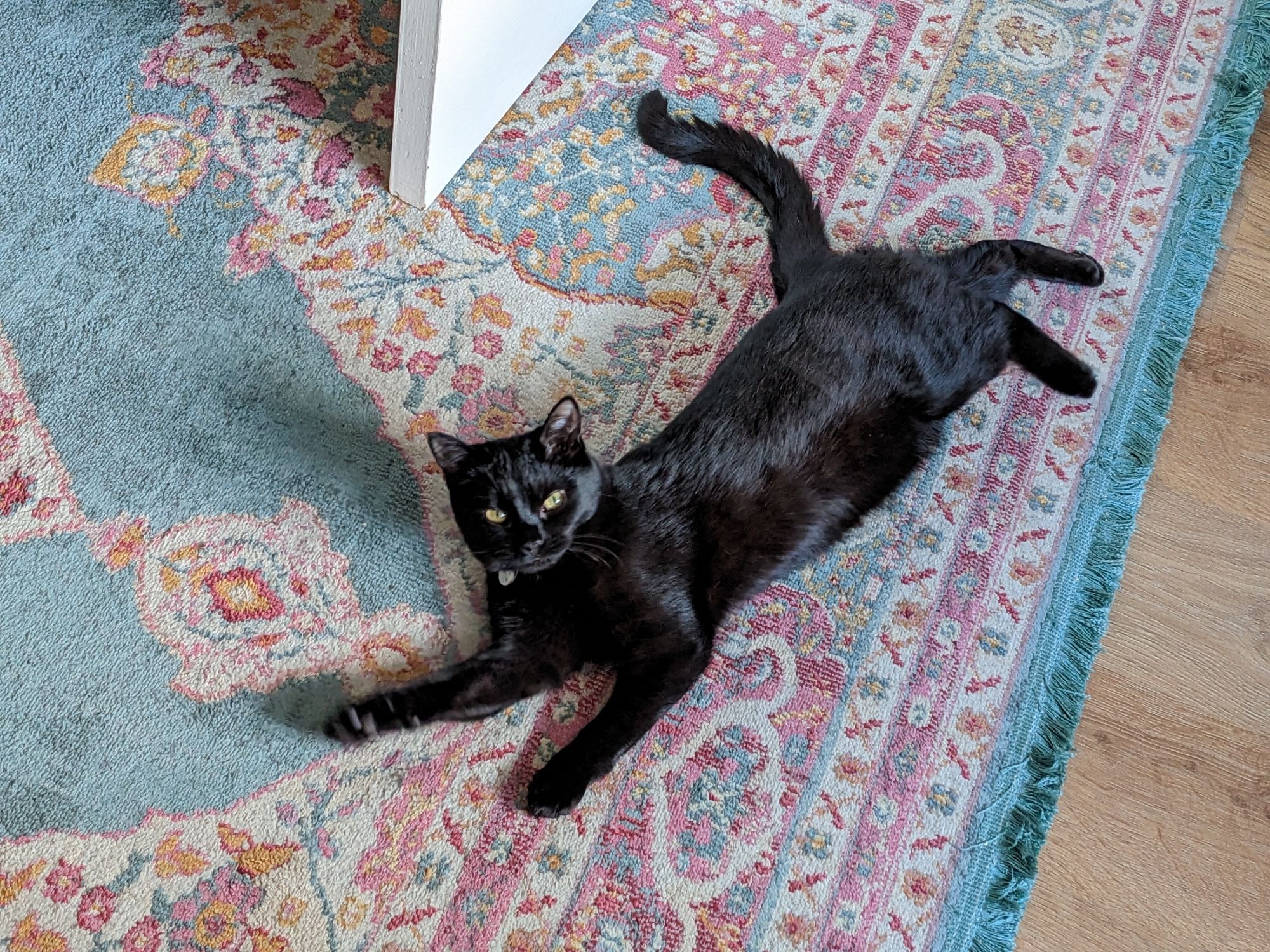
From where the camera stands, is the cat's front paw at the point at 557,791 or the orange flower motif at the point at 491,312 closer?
the cat's front paw at the point at 557,791

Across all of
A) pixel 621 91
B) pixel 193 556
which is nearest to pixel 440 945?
pixel 193 556

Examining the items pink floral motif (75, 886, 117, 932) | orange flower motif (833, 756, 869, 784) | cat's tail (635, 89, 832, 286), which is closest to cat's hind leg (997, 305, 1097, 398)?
cat's tail (635, 89, 832, 286)

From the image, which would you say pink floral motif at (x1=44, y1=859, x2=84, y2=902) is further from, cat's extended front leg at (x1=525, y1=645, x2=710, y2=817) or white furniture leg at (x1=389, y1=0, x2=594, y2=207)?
white furniture leg at (x1=389, y1=0, x2=594, y2=207)

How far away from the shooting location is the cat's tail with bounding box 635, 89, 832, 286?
58.7 inches

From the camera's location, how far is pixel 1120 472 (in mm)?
1434

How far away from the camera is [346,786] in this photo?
1.16 m

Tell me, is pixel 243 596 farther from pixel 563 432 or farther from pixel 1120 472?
pixel 1120 472

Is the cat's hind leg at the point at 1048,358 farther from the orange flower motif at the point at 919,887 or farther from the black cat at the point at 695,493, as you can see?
the orange flower motif at the point at 919,887

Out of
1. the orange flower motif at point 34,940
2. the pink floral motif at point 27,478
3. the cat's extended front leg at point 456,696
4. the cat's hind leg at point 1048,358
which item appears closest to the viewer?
the orange flower motif at point 34,940

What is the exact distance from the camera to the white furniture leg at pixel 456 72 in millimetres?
1296

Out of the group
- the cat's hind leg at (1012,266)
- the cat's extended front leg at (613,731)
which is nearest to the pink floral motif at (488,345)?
the cat's extended front leg at (613,731)

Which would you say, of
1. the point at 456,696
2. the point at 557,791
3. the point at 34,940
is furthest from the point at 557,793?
the point at 34,940

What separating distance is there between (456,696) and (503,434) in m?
0.39

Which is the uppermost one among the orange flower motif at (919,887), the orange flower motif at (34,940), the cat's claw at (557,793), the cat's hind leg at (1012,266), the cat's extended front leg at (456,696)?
the cat's hind leg at (1012,266)
